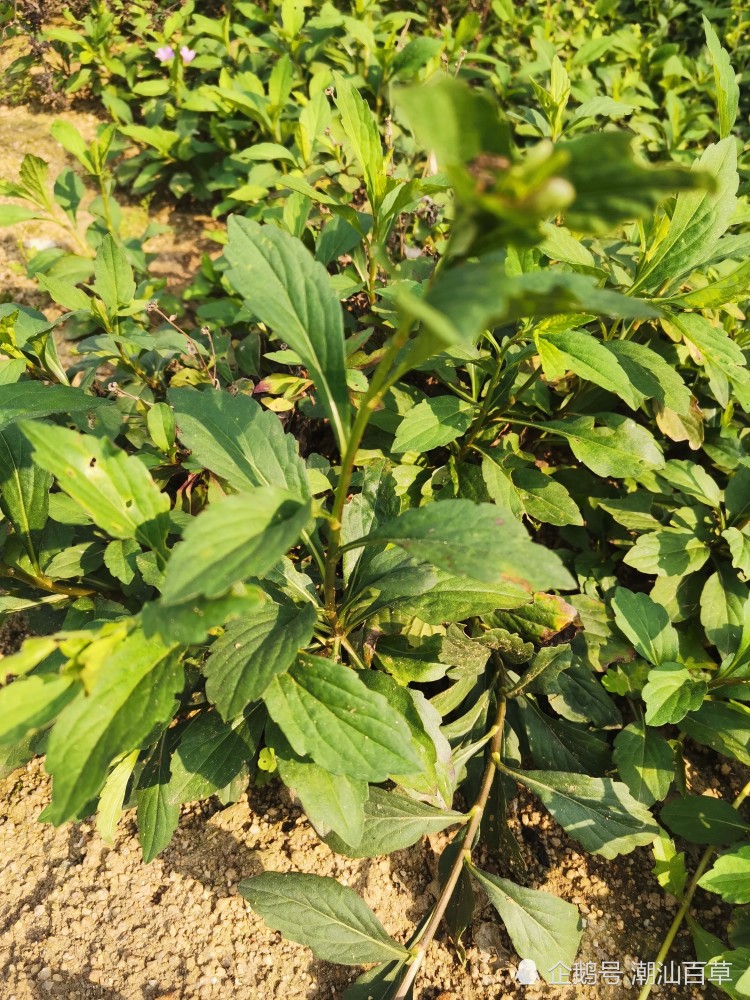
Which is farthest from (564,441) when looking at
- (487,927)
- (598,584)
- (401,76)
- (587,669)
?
(401,76)

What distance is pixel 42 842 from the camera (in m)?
1.84

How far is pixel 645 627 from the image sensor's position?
2.00m

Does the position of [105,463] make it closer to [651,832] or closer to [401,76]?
[651,832]

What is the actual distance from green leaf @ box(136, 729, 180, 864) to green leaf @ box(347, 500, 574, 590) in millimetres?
909

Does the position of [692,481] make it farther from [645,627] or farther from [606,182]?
[606,182]

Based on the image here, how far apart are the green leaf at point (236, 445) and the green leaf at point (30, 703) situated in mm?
510

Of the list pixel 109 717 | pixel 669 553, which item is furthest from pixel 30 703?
pixel 669 553

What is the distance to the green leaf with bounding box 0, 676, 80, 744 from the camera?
97 cm

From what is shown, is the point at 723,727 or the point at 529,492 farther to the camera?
the point at 529,492

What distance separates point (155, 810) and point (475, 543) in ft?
3.60

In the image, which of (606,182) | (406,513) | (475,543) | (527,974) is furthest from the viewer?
(527,974)

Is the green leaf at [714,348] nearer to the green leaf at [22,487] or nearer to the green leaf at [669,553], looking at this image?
the green leaf at [669,553]

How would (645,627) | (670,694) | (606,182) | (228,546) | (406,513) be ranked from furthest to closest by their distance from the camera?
(645,627) < (670,694) < (406,513) < (228,546) < (606,182)

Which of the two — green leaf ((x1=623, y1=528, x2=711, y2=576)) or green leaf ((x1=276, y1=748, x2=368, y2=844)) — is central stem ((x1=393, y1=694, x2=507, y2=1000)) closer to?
green leaf ((x1=276, y1=748, x2=368, y2=844))
